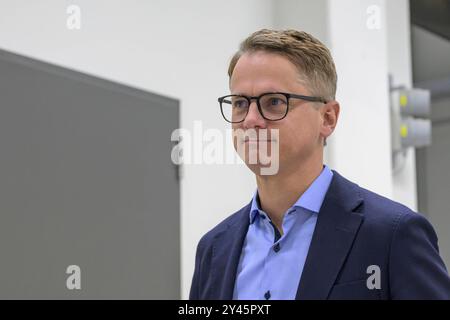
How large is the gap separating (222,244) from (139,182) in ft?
4.87

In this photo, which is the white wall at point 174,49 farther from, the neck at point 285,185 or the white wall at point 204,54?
the neck at point 285,185

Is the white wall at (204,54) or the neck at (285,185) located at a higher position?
the white wall at (204,54)

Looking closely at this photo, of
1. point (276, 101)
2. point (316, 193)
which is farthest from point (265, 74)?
point (316, 193)

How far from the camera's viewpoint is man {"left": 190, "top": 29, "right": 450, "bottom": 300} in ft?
2.02

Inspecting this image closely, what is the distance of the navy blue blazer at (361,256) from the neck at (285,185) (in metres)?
0.03

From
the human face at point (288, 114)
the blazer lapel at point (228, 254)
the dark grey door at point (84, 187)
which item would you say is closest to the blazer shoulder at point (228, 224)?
the blazer lapel at point (228, 254)

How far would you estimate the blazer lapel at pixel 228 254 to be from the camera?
26.3 inches

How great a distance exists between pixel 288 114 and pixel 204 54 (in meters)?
1.85

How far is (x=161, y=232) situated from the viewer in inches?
88.5

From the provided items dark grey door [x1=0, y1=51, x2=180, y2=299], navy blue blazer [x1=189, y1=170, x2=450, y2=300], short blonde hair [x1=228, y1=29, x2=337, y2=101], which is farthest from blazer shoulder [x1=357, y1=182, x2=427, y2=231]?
dark grey door [x1=0, y1=51, x2=180, y2=299]

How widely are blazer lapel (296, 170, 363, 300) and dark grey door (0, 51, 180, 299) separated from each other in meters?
1.32

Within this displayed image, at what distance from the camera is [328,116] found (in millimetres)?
714

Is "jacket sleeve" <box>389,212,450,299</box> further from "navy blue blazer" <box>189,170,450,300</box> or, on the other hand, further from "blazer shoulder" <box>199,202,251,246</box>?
"blazer shoulder" <box>199,202,251,246</box>

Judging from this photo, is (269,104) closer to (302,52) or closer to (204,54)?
(302,52)
